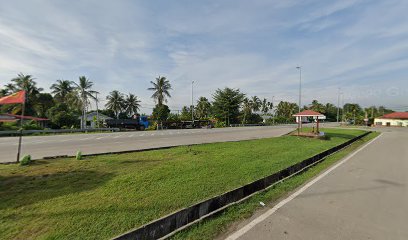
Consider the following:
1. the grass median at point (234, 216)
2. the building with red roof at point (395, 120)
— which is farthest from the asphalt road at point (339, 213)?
the building with red roof at point (395, 120)

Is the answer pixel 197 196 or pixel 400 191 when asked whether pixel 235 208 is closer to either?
pixel 197 196

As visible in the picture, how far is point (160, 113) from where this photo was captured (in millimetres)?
49188

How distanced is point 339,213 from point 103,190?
5.50 meters

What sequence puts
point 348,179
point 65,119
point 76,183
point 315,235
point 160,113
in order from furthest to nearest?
point 160,113, point 65,119, point 348,179, point 76,183, point 315,235

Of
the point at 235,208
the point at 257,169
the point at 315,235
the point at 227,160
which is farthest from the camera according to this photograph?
the point at 227,160

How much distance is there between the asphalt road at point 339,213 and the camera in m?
4.05

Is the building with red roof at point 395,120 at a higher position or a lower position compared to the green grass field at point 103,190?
higher

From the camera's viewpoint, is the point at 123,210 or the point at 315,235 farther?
the point at 123,210

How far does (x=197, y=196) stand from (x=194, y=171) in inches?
98.5

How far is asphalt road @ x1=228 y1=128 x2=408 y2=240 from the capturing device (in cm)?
405

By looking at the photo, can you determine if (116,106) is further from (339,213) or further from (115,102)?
(339,213)

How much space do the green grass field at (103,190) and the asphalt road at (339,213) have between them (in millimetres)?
1552

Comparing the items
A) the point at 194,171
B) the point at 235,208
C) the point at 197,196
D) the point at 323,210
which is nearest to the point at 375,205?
the point at 323,210

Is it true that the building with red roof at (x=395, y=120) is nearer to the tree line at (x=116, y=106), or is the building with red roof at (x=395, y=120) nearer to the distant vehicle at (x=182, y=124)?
the tree line at (x=116, y=106)
